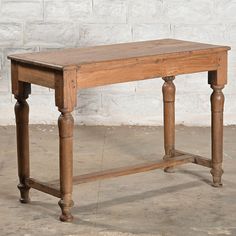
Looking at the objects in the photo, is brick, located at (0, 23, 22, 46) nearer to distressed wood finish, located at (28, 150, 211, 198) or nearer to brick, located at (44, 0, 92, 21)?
brick, located at (44, 0, 92, 21)

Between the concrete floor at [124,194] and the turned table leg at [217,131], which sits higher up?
the turned table leg at [217,131]

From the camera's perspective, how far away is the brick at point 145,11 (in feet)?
22.2

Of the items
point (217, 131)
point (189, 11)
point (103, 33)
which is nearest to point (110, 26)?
point (103, 33)

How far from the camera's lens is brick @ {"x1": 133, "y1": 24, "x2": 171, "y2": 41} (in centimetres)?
680

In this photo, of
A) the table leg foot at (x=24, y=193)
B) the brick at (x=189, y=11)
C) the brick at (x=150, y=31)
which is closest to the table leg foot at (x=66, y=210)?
the table leg foot at (x=24, y=193)

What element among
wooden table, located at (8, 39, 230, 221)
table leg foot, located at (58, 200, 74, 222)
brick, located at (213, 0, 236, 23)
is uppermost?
brick, located at (213, 0, 236, 23)

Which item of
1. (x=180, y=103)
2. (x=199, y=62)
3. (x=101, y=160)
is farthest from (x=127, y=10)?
(x=199, y=62)

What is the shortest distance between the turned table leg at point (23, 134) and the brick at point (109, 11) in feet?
7.12

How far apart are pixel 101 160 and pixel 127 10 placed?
1462mm

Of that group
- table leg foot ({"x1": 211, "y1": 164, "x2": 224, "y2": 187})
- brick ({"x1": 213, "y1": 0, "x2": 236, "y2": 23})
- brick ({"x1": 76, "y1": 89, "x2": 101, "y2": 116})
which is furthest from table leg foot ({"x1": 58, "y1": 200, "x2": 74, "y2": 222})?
brick ({"x1": 213, "y1": 0, "x2": 236, "y2": 23})

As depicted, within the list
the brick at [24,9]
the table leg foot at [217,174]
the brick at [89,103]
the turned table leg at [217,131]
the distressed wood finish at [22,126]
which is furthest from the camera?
the brick at [89,103]

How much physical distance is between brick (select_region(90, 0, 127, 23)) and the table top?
159cm

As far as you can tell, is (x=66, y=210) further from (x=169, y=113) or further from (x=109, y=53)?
(x=169, y=113)

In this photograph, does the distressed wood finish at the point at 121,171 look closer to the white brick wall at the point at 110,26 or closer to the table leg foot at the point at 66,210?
the table leg foot at the point at 66,210
